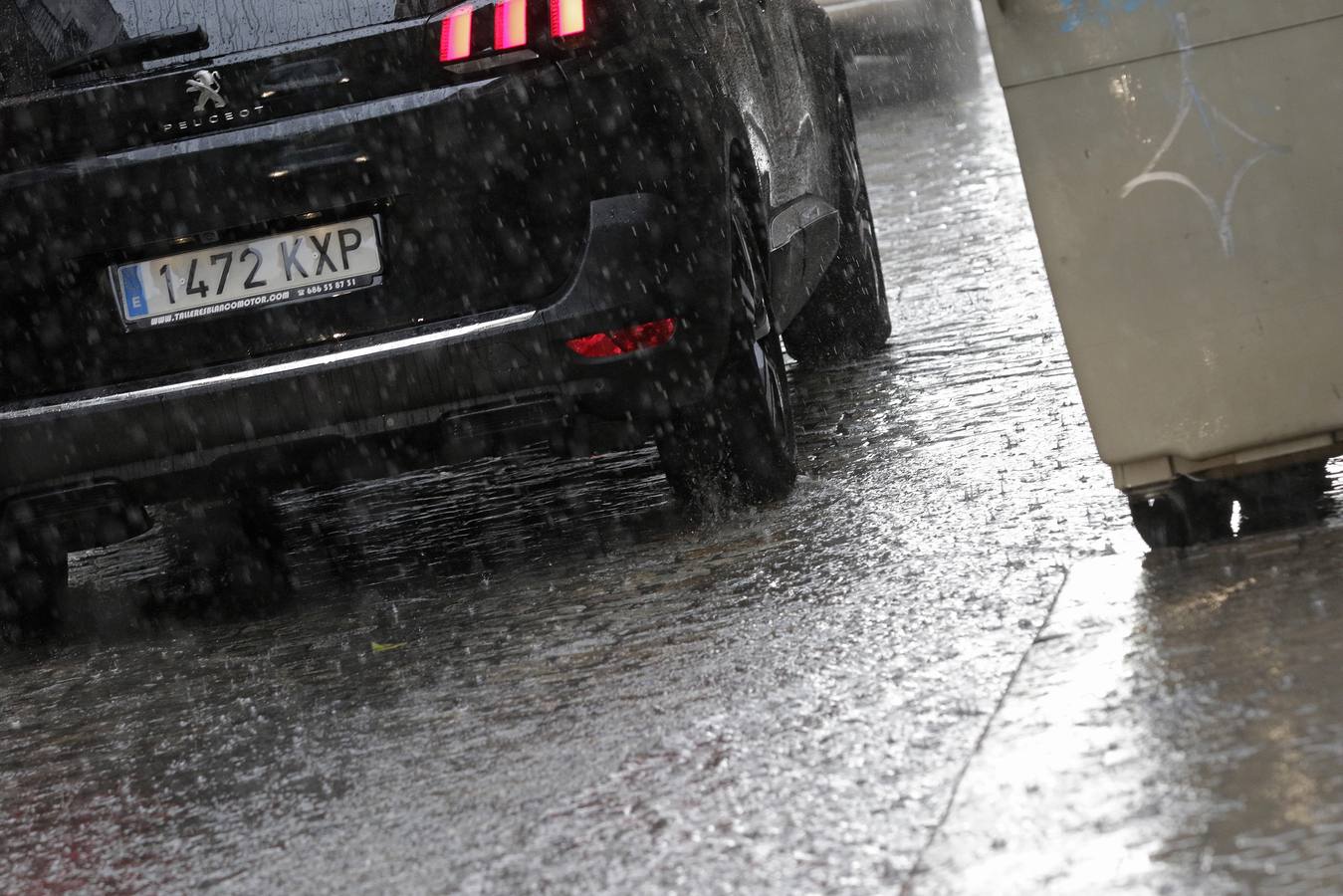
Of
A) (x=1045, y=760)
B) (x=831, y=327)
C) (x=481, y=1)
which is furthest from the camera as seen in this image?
(x=831, y=327)

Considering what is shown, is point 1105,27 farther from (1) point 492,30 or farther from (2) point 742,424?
(2) point 742,424

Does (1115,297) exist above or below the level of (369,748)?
above

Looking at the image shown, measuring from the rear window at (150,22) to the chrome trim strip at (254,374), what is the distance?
2.27ft

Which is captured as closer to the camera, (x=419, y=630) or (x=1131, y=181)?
(x=1131, y=181)

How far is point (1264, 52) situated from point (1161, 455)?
79 cm

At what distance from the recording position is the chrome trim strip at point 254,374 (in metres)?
4.66

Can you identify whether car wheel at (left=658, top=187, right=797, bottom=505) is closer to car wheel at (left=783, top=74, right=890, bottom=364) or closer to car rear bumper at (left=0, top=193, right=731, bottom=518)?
car rear bumper at (left=0, top=193, right=731, bottom=518)

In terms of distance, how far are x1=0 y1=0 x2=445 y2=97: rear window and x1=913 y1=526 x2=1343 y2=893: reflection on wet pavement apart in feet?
6.57

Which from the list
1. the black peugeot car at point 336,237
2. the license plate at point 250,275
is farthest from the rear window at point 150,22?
the license plate at point 250,275

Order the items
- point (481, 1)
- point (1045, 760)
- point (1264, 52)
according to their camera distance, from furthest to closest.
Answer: point (481, 1) → point (1264, 52) → point (1045, 760)

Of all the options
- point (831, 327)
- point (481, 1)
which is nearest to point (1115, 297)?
point (481, 1)

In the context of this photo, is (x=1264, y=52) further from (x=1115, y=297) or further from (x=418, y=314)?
(x=418, y=314)

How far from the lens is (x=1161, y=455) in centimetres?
412

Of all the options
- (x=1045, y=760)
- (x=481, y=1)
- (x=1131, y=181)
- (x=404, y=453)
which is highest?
(x=481, y=1)
